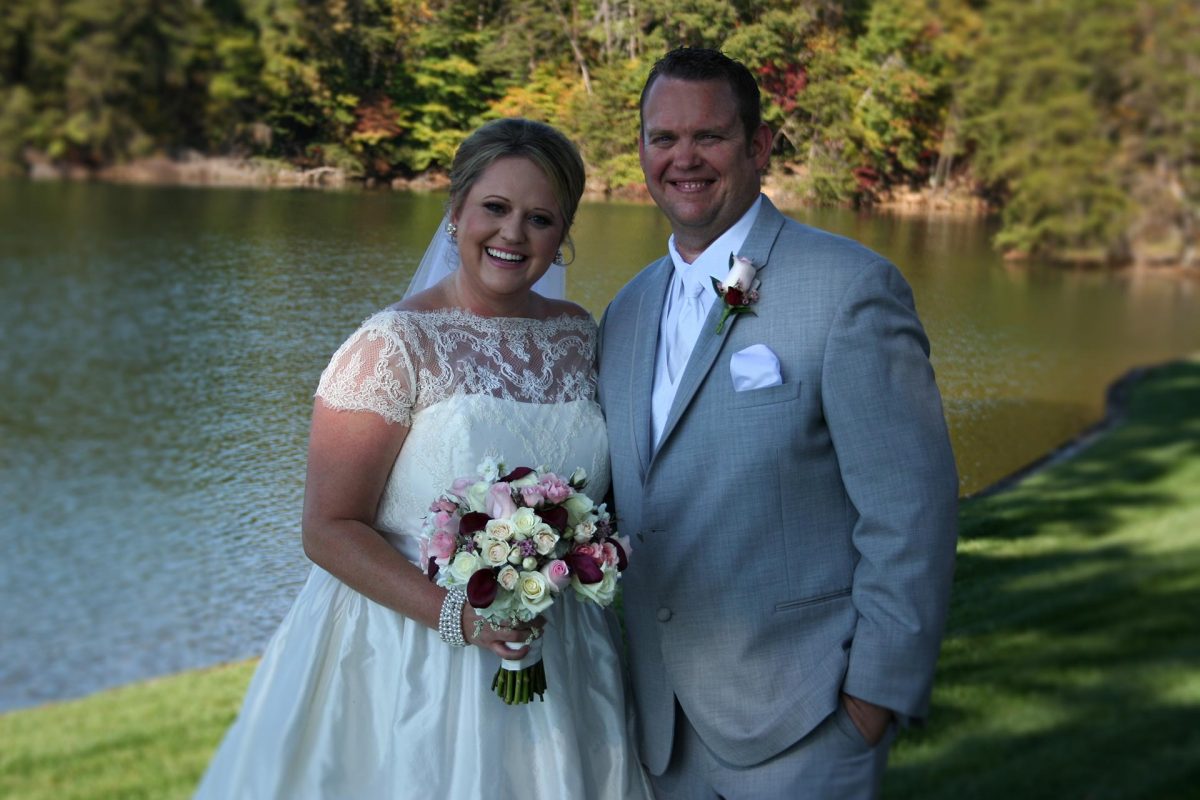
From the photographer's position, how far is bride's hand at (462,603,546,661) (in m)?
2.65

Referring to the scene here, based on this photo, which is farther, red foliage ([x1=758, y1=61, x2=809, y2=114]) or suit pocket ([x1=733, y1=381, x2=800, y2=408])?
red foliage ([x1=758, y1=61, x2=809, y2=114])

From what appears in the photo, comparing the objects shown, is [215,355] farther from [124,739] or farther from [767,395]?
[124,739]

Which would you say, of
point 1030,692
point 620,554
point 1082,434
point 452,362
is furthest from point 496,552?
point 1030,692

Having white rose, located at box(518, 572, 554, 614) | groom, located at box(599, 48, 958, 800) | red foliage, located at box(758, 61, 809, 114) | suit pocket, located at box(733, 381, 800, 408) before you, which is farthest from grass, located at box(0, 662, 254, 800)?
red foliage, located at box(758, 61, 809, 114)

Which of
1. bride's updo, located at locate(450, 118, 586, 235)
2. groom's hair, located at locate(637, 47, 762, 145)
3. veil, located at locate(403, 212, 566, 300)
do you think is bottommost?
veil, located at locate(403, 212, 566, 300)

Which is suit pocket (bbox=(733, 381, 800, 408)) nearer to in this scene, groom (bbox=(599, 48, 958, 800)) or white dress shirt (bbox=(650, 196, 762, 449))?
groom (bbox=(599, 48, 958, 800))

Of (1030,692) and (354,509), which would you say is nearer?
(354,509)

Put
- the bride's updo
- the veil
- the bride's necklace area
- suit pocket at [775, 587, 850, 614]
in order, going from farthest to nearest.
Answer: the veil → the bride's necklace area → the bride's updo → suit pocket at [775, 587, 850, 614]

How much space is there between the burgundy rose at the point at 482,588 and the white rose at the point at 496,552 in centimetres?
3

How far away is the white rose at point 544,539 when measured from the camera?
2.46m

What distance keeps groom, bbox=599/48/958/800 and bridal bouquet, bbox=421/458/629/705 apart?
38cm

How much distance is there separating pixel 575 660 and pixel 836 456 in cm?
91

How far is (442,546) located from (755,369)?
0.85 m

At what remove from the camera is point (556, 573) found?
8.11 ft
